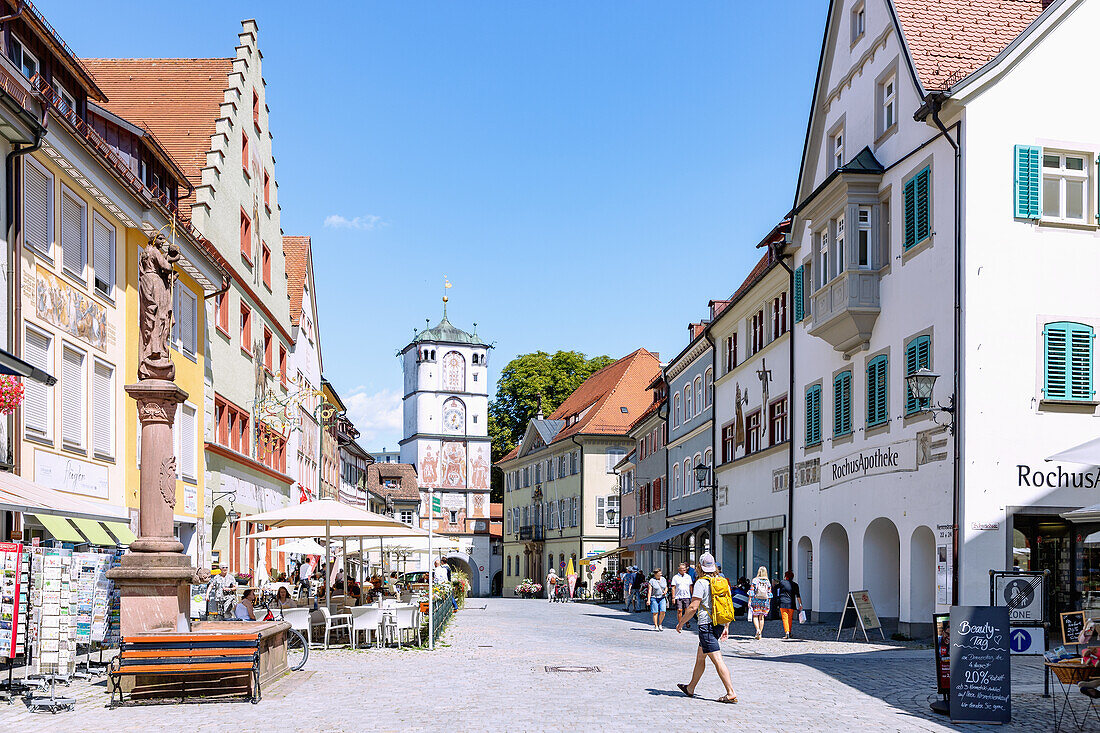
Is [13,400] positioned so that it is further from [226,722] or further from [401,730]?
[401,730]

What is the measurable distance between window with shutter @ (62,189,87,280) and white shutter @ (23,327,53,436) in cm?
178

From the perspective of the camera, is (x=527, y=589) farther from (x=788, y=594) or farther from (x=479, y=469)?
(x=788, y=594)

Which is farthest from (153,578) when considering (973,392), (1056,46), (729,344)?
(729,344)

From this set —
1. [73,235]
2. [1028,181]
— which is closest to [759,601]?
[1028,181]

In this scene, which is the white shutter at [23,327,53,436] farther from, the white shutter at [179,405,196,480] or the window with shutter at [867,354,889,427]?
the window with shutter at [867,354,889,427]

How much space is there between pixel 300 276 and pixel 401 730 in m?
40.2

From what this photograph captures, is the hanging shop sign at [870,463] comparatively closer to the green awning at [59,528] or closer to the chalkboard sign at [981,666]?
the chalkboard sign at [981,666]

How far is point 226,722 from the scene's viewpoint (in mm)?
Result: 12492

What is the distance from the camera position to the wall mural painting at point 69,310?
67.9ft

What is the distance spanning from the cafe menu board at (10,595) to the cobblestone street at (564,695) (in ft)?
3.31

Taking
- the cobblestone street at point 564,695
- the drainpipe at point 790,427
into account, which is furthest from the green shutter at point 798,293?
the cobblestone street at point 564,695

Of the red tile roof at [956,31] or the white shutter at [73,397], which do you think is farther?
the red tile roof at [956,31]

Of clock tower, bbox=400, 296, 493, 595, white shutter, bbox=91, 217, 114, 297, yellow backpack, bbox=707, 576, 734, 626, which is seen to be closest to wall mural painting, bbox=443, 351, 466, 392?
clock tower, bbox=400, 296, 493, 595

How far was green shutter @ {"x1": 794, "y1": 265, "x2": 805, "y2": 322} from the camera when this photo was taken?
3288 centimetres
